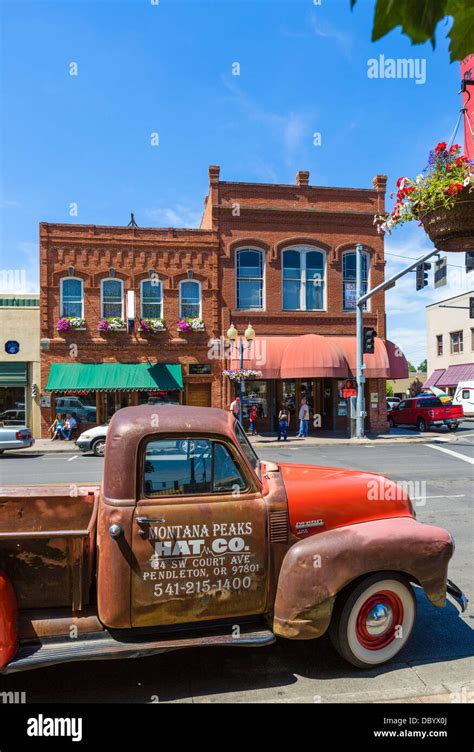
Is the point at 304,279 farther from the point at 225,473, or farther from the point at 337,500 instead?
the point at 225,473

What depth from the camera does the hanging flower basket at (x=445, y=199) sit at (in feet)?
10.8

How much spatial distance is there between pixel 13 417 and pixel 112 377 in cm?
532

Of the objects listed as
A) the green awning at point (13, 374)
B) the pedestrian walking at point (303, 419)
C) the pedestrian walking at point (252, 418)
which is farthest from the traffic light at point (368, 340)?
the green awning at point (13, 374)

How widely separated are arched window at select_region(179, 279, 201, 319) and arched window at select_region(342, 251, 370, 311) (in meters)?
7.44

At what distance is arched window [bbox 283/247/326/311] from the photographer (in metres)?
24.8

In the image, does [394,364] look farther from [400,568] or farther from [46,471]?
[400,568]

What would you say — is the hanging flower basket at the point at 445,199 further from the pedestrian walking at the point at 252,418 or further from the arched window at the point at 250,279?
the arched window at the point at 250,279

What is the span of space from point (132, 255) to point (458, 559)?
20.5 meters

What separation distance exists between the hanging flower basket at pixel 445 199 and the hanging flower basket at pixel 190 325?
19881 millimetres

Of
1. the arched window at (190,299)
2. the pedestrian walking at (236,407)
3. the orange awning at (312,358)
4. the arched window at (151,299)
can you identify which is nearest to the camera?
the pedestrian walking at (236,407)

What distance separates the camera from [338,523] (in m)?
3.80

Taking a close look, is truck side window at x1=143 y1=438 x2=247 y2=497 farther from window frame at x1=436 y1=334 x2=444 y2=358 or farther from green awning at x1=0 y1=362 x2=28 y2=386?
window frame at x1=436 y1=334 x2=444 y2=358

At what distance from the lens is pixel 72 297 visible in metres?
23.0

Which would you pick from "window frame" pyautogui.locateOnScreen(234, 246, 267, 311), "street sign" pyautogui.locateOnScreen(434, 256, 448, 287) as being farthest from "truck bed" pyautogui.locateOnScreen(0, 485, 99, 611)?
"window frame" pyautogui.locateOnScreen(234, 246, 267, 311)
